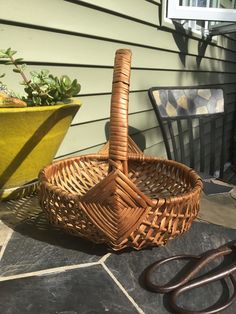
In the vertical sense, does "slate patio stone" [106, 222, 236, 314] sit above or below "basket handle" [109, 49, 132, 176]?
below

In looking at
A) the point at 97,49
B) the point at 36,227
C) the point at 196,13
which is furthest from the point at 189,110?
the point at 36,227

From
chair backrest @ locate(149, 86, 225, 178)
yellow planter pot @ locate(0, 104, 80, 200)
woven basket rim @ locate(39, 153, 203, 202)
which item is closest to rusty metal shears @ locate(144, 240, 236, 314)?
woven basket rim @ locate(39, 153, 203, 202)

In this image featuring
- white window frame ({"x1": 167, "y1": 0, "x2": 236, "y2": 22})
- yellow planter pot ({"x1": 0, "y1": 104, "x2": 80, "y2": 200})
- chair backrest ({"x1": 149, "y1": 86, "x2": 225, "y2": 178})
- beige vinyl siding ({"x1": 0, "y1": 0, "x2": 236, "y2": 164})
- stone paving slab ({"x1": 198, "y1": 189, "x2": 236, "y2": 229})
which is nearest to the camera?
yellow planter pot ({"x1": 0, "y1": 104, "x2": 80, "y2": 200})

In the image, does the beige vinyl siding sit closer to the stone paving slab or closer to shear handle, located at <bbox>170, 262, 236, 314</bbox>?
the stone paving slab

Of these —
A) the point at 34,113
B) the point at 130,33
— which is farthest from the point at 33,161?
the point at 130,33

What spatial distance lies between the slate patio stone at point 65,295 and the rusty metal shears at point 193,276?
0.20 ft

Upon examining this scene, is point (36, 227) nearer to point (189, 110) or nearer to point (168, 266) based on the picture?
point (168, 266)

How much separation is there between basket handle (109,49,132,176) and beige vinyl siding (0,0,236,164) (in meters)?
0.65

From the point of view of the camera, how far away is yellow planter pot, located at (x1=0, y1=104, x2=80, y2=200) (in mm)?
782

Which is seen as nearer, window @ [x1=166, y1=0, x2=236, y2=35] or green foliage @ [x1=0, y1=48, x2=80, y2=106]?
green foliage @ [x1=0, y1=48, x2=80, y2=106]

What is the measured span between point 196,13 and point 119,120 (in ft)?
6.37

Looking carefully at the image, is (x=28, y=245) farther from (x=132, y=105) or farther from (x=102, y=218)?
(x=132, y=105)

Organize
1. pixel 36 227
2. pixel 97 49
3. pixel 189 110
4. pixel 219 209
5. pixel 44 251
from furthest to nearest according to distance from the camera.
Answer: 1. pixel 189 110
2. pixel 97 49
3. pixel 219 209
4. pixel 36 227
5. pixel 44 251

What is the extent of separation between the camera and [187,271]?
0.61 metres
